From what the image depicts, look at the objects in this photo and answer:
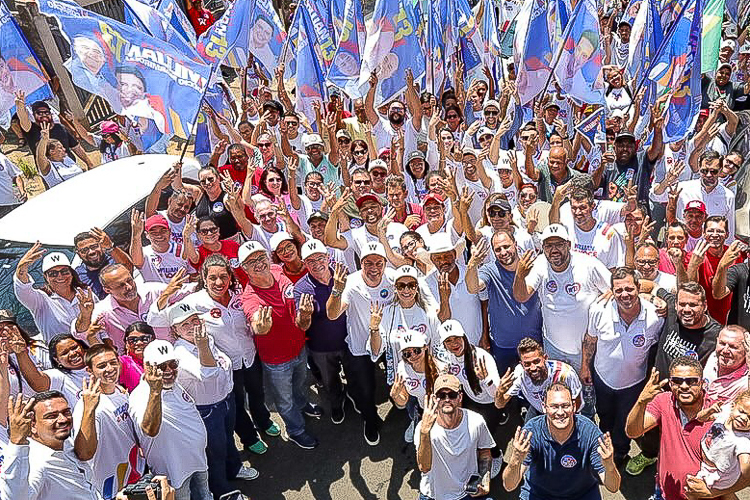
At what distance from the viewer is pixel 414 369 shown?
4.91 m

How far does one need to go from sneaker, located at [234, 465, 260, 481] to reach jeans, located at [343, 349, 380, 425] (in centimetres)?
105

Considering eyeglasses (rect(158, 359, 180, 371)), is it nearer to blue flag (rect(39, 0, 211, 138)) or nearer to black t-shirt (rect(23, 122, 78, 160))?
blue flag (rect(39, 0, 211, 138))

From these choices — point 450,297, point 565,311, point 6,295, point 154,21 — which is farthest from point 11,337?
point 154,21

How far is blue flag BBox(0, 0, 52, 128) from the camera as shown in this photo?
27.4 feet

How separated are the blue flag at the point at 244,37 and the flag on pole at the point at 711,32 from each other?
18.3 feet

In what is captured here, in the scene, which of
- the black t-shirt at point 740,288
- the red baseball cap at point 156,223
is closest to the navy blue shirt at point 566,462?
the black t-shirt at point 740,288

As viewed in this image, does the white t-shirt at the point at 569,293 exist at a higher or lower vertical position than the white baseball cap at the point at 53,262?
lower

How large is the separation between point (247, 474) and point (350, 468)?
2.88 ft

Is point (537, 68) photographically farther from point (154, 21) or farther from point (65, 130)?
point (65, 130)

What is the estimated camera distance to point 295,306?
Answer: 5.55 meters

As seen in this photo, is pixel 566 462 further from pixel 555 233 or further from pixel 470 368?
pixel 555 233

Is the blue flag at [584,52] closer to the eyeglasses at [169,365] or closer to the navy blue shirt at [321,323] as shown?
the navy blue shirt at [321,323]

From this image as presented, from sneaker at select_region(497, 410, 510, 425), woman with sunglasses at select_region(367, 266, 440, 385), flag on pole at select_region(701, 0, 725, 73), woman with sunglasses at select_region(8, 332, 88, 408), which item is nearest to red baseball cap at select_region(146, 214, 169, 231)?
woman with sunglasses at select_region(8, 332, 88, 408)

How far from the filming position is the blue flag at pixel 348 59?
358 inches
